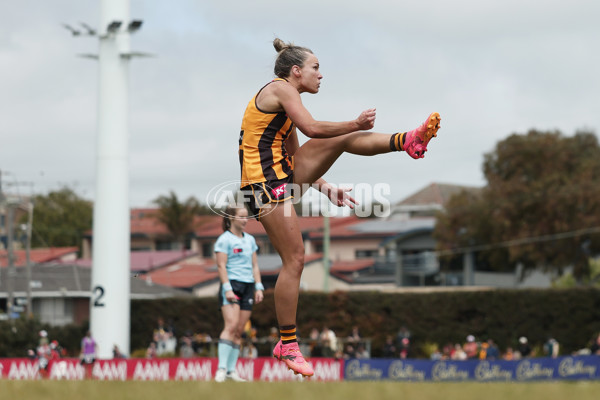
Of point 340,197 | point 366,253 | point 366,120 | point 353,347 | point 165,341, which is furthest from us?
point 366,253

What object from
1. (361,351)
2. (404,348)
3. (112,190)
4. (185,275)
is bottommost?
(361,351)

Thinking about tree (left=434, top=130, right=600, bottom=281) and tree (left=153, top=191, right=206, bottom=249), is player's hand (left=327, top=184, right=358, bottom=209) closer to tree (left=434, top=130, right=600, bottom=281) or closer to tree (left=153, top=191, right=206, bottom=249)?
Answer: tree (left=434, top=130, right=600, bottom=281)

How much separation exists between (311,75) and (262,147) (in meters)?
0.75

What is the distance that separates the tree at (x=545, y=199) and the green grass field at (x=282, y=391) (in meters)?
52.6

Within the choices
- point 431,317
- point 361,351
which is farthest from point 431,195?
point 361,351

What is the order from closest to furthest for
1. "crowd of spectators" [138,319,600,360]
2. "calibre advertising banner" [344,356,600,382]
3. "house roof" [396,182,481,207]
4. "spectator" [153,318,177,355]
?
"calibre advertising banner" [344,356,600,382], "crowd of spectators" [138,319,600,360], "spectator" [153,318,177,355], "house roof" [396,182,481,207]

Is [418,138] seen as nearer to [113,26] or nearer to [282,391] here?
[282,391]

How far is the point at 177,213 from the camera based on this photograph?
254 ft

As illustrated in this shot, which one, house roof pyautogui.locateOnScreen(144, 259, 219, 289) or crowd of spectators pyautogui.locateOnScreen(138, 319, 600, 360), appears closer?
crowd of spectators pyautogui.locateOnScreen(138, 319, 600, 360)

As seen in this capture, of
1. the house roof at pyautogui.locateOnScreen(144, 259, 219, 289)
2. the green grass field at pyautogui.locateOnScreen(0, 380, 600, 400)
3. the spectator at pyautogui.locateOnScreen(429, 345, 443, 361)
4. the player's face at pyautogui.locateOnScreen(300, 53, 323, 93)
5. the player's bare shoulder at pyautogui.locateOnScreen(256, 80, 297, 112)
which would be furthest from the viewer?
the house roof at pyautogui.locateOnScreen(144, 259, 219, 289)

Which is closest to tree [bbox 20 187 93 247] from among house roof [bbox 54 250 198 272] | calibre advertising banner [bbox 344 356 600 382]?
Answer: house roof [bbox 54 250 198 272]

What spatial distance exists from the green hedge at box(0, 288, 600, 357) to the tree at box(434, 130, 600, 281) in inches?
729

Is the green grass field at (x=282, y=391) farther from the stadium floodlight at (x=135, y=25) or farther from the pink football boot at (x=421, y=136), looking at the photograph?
the stadium floodlight at (x=135, y=25)

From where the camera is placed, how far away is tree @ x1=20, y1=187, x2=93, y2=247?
86.6 meters
